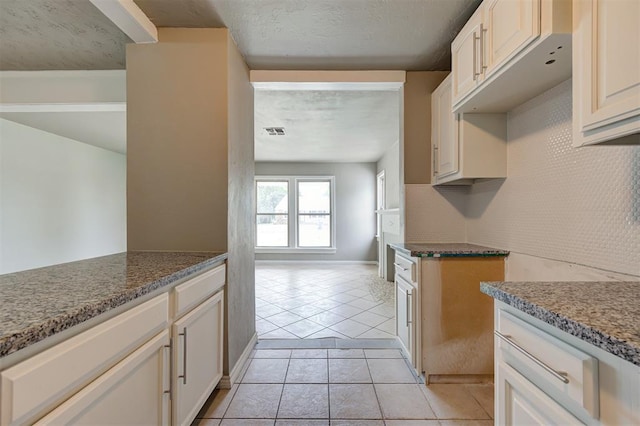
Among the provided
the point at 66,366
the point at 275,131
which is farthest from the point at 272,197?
the point at 66,366

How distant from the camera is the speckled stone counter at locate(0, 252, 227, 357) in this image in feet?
2.12

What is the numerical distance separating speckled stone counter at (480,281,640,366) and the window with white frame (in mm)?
5971

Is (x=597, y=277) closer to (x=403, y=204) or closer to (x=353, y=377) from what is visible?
(x=403, y=204)

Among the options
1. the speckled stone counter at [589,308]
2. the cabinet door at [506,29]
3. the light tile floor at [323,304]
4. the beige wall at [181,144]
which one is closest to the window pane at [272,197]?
the light tile floor at [323,304]

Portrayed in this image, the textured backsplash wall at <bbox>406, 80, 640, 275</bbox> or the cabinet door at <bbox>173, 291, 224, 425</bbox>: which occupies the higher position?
the textured backsplash wall at <bbox>406, 80, 640, 275</bbox>

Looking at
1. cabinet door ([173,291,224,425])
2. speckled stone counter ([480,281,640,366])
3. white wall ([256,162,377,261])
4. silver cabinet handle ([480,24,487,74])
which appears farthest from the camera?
white wall ([256,162,377,261])

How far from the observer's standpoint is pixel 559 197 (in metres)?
1.50

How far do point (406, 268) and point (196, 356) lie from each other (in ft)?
4.83

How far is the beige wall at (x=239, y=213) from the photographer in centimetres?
196

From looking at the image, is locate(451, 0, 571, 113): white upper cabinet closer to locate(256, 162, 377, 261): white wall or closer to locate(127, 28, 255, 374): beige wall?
locate(127, 28, 255, 374): beige wall

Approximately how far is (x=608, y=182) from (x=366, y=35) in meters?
1.59

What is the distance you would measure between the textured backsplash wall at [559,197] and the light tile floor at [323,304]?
1.49 m

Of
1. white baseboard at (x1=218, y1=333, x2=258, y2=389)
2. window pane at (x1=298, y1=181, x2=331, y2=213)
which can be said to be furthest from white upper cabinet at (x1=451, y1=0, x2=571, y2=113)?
window pane at (x1=298, y1=181, x2=331, y2=213)

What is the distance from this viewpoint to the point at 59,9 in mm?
1688
